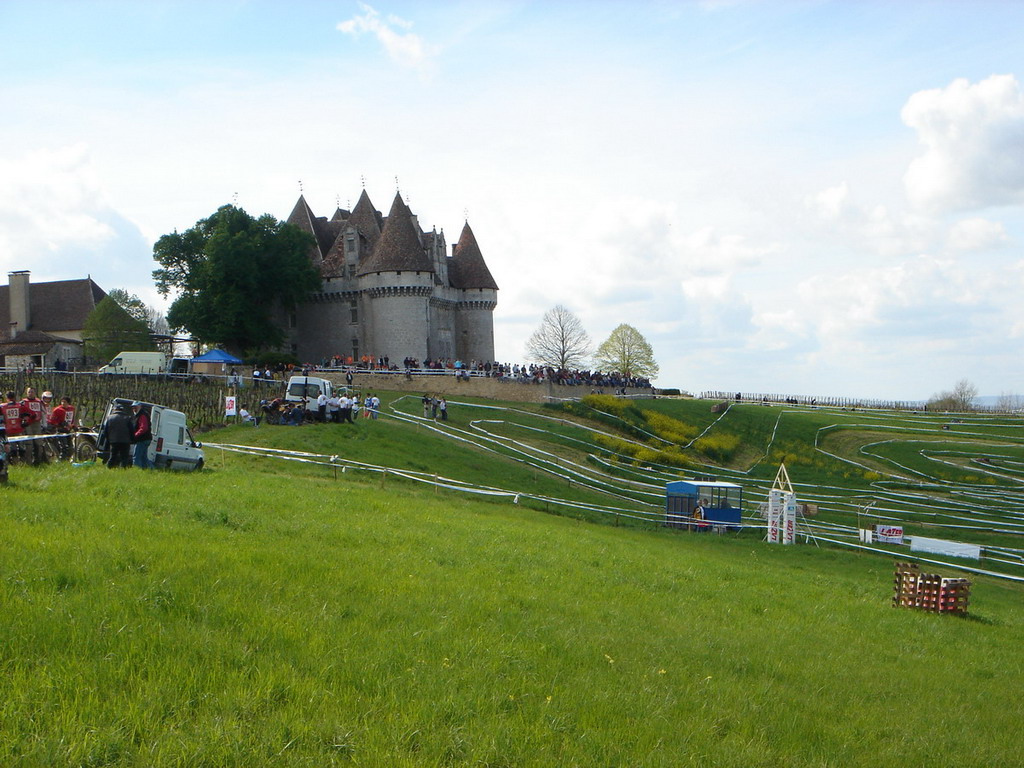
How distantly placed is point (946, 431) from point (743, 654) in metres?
83.8

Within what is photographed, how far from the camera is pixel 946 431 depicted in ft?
288

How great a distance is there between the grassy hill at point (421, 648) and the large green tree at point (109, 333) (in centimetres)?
5665

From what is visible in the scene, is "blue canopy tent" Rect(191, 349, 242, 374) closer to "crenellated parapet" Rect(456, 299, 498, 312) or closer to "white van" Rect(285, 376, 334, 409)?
"white van" Rect(285, 376, 334, 409)

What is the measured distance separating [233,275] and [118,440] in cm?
5613

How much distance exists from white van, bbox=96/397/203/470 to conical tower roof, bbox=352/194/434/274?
2310 inches

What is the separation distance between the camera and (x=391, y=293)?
273 ft

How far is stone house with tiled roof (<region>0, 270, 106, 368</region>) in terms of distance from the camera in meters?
74.6

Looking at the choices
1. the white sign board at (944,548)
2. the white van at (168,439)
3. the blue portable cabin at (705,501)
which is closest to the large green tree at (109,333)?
the blue portable cabin at (705,501)

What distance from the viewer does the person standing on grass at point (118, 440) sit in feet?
72.3

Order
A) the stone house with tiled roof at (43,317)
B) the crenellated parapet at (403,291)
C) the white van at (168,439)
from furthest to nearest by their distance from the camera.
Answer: the crenellated parapet at (403,291) → the stone house with tiled roof at (43,317) → the white van at (168,439)

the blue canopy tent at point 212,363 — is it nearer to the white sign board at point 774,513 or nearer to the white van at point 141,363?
the white van at point 141,363

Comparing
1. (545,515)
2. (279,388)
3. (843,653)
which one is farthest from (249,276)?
(843,653)

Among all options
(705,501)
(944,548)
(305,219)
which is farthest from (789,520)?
(305,219)

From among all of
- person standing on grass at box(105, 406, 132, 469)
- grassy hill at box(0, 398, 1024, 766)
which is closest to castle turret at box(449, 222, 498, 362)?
person standing on grass at box(105, 406, 132, 469)
